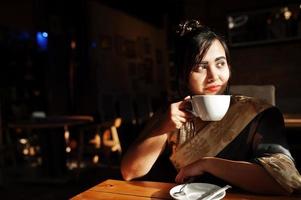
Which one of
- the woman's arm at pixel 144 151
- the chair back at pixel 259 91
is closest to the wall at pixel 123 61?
the chair back at pixel 259 91

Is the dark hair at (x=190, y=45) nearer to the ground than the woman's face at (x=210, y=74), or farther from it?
farther from it

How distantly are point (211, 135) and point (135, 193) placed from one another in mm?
343

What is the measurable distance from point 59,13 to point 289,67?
3.76 m

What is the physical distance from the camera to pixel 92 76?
6.78 m

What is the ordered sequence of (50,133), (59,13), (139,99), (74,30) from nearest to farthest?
(50,133) < (59,13) < (74,30) < (139,99)

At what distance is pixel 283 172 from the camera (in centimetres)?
104

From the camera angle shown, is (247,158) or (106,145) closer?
(247,158)

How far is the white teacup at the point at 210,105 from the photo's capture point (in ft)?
3.01

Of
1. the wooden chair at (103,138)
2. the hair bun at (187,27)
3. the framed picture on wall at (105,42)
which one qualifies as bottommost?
the wooden chair at (103,138)

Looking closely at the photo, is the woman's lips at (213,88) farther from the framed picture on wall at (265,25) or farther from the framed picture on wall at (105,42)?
the framed picture on wall at (105,42)

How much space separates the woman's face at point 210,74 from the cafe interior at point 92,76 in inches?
38.4

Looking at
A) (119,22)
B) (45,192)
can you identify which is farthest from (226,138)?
(119,22)

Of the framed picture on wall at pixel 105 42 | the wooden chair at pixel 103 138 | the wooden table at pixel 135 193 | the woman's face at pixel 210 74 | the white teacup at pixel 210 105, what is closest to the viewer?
the white teacup at pixel 210 105

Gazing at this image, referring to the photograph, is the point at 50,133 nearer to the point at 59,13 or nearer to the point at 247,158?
the point at 59,13
